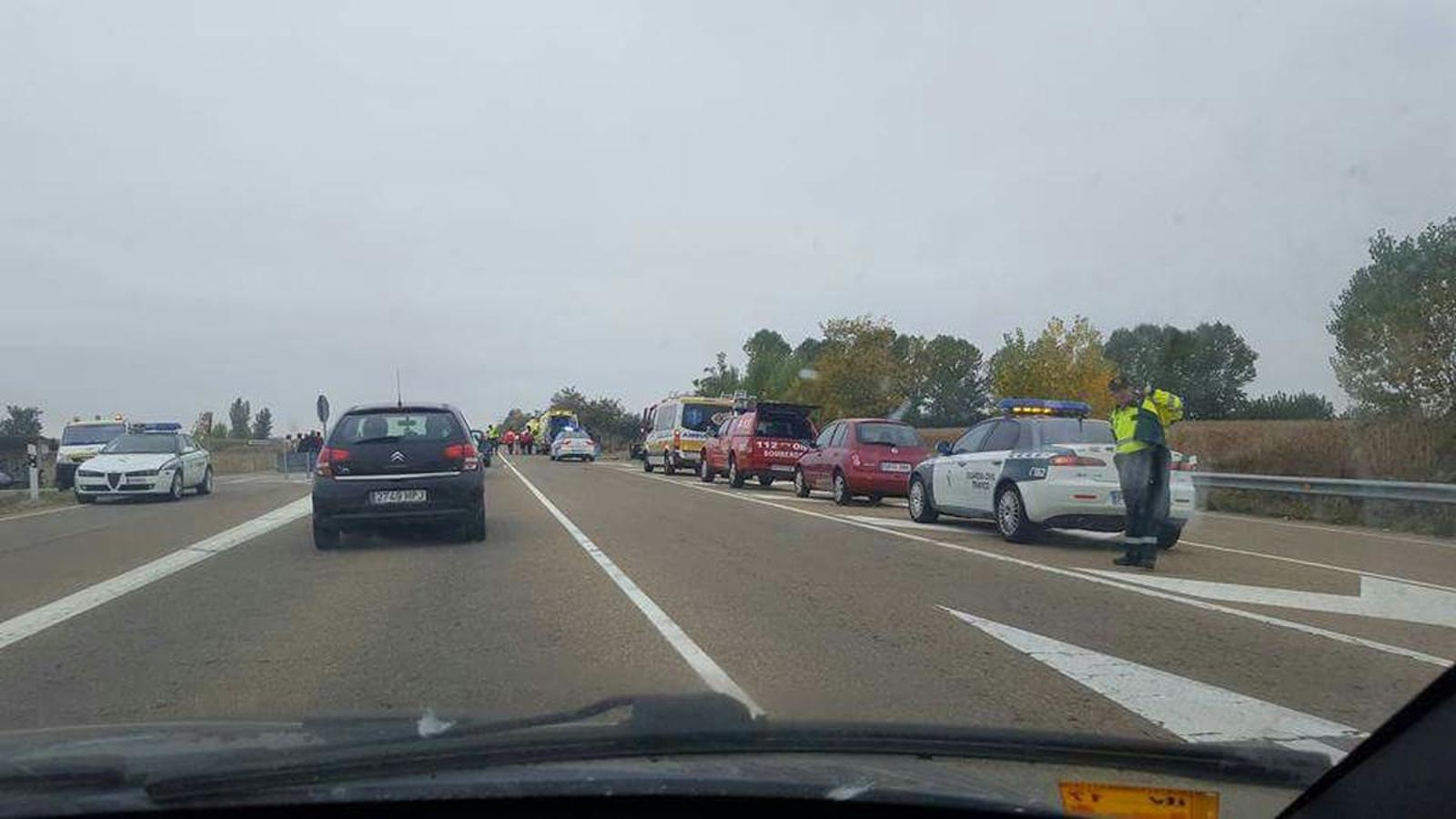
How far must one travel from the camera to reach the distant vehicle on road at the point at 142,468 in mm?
21812

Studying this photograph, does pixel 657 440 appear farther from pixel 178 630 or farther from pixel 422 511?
pixel 178 630

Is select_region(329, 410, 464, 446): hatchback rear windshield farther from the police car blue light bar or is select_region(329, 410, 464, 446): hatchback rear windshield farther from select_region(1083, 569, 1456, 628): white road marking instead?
select_region(1083, 569, 1456, 628): white road marking

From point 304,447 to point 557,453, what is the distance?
2982cm

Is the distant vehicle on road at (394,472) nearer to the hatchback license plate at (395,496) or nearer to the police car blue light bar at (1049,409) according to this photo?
the hatchback license plate at (395,496)

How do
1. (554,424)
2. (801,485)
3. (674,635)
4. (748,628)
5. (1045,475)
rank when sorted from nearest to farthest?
(674,635) → (748,628) → (1045,475) → (801,485) → (554,424)

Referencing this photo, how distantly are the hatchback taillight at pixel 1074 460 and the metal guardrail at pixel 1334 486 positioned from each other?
1.07 m

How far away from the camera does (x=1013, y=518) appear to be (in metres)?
13.4

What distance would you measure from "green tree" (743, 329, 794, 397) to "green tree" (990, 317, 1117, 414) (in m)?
26.7

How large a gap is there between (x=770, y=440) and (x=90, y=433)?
16.8 m

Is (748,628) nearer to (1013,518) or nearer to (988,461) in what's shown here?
(1013,518)

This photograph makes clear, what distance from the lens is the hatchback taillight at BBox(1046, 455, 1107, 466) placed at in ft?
41.6

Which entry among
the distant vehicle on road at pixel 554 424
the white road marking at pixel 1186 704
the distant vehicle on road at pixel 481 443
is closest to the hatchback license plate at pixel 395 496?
the distant vehicle on road at pixel 481 443

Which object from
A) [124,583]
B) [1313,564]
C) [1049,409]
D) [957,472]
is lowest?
[1313,564]

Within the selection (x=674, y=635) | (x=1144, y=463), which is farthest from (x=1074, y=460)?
(x=674, y=635)
